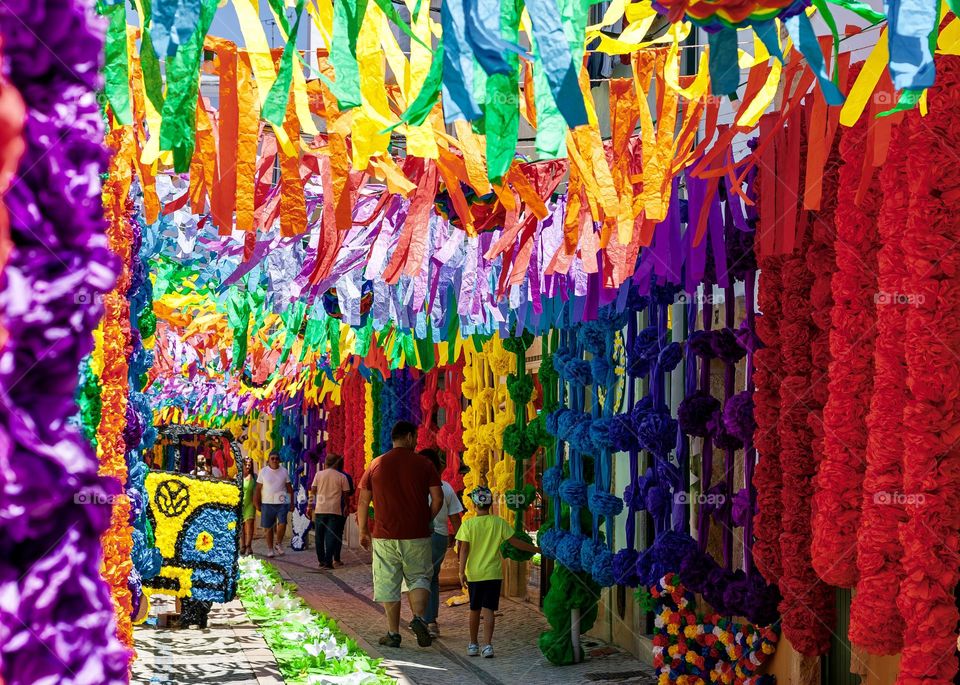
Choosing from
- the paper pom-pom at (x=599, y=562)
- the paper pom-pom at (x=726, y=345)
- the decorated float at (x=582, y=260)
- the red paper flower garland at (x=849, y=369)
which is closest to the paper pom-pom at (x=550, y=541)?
the decorated float at (x=582, y=260)

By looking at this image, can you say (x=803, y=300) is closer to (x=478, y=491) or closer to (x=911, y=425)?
(x=911, y=425)

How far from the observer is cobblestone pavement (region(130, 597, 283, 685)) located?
6.71 metres

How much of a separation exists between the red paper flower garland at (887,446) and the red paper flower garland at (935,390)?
0.11 meters

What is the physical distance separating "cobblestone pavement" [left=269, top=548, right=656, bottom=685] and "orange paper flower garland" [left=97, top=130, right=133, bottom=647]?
12.7ft

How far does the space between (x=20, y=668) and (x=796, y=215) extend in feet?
12.6

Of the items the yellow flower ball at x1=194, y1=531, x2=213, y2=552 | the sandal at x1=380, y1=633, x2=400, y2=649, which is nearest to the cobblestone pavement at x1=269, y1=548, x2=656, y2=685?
the sandal at x1=380, y1=633, x2=400, y2=649

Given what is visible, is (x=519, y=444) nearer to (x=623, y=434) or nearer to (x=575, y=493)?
(x=575, y=493)

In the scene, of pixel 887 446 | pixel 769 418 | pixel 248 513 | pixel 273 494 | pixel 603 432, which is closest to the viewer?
pixel 887 446

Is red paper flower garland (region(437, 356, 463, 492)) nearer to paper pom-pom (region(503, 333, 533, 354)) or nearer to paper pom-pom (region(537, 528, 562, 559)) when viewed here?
paper pom-pom (region(503, 333, 533, 354))

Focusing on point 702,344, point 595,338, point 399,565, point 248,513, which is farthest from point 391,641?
point 248,513

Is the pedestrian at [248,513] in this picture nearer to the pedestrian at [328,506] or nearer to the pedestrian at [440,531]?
the pedestrian at [328,506]

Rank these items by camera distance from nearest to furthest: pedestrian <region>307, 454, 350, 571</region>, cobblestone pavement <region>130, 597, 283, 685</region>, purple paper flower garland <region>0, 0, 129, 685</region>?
purple paper flower garland <region>0, 0, 129, 685</region>
cobblestone pavement <region>130, 597, 283, 685</region>
pedestrian <region>307, 454, 350, 571</region>

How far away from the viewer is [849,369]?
391 cm

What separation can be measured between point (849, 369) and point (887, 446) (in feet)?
1.37
